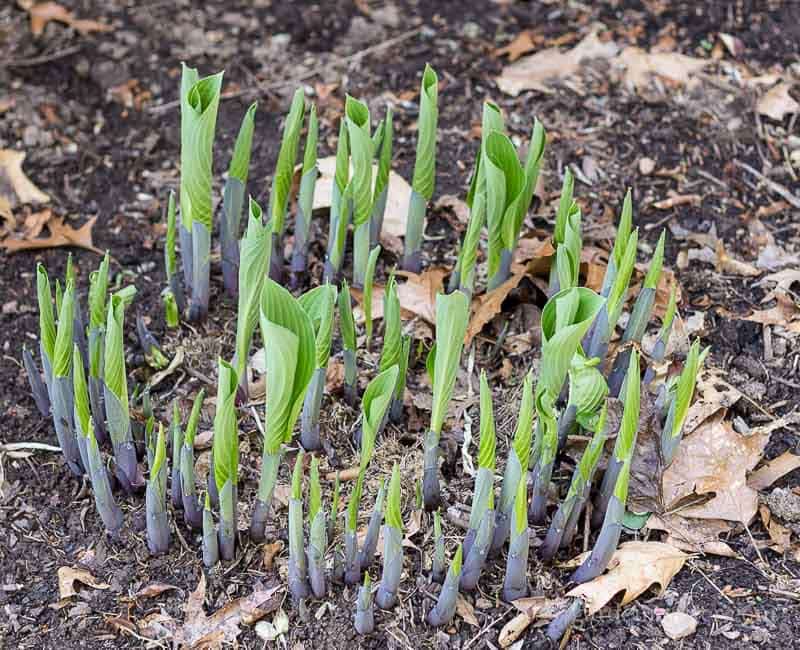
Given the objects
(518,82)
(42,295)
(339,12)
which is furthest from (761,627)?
(339,12)

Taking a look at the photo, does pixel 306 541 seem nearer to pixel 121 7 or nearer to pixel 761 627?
pixel 761 627

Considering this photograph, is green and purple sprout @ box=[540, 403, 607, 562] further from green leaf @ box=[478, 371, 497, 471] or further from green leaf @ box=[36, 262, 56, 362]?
green leaf @ box=[36, 262, 56, 362]

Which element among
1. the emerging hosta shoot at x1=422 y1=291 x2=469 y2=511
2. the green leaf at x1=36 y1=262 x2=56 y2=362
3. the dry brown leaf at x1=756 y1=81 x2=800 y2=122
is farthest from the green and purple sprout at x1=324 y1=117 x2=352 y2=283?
the dry brown leaf at x1=756 y1=81 x2=800 y2=122

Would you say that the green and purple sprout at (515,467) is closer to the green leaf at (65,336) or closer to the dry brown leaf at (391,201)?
the green leaf at (65,336)

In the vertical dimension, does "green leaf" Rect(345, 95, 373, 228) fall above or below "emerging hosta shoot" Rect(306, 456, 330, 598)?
above

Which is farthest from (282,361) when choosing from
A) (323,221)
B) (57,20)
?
(57,20)
